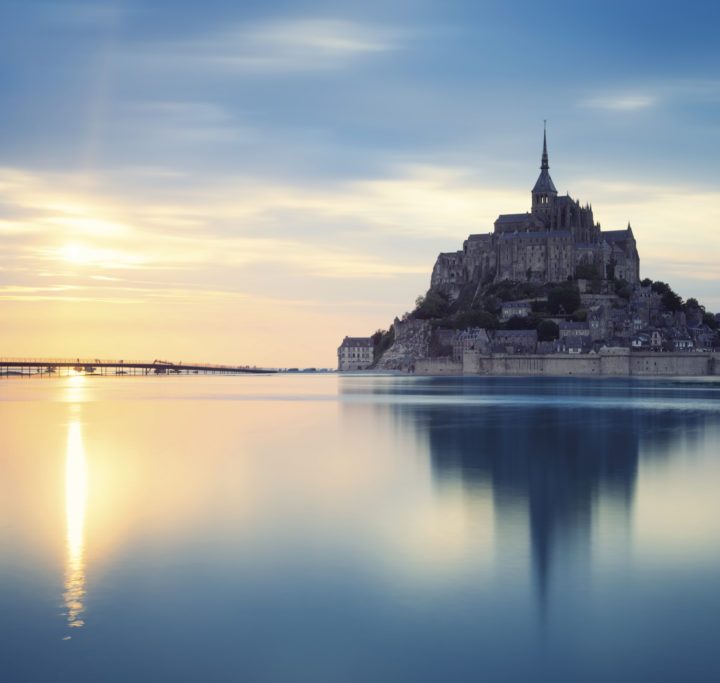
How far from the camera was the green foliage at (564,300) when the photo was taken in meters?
99.4

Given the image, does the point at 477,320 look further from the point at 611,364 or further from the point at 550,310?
the point at 611,364

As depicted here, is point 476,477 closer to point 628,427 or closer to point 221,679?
point 221,679

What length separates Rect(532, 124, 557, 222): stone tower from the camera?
110363mm

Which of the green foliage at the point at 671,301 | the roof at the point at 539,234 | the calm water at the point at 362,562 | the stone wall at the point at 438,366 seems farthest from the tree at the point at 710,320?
the calm water at the point at 362,562

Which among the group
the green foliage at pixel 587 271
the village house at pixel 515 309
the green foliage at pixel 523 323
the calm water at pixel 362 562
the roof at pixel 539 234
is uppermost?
the roof at pixel 539 234

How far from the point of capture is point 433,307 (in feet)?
371

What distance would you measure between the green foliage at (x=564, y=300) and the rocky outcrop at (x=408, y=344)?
16.4m

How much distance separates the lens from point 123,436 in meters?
30.2

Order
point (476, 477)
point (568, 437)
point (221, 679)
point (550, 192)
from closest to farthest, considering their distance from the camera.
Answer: point (221, 679), point (476, 477), point (568, 437), point (550, 192)

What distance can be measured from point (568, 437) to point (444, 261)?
90194mm

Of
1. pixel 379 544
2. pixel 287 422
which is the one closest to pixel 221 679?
pixel 379 544

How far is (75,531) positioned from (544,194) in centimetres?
10306

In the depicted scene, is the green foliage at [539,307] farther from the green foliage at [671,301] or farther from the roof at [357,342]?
the roof at [357,342]

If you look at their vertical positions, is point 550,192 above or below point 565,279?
above
